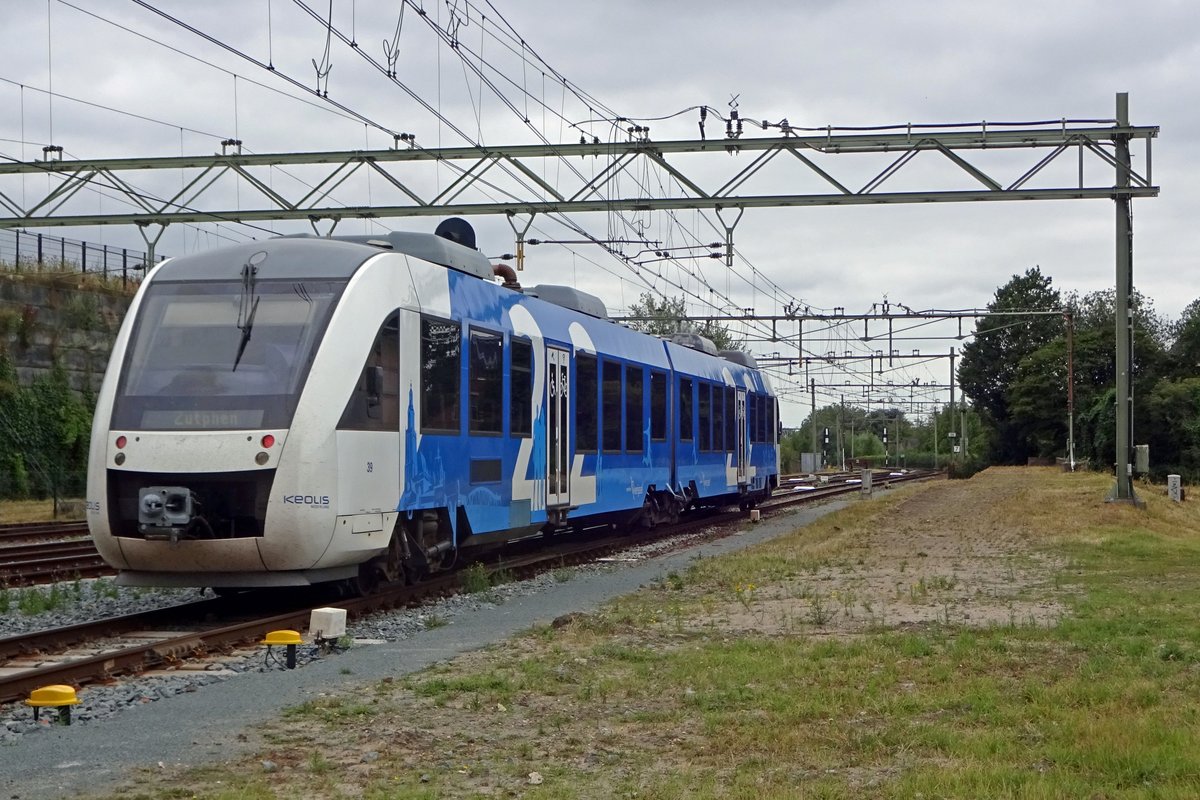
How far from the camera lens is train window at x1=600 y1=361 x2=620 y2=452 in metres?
21.3

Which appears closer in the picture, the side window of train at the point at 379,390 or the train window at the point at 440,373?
the side window of train at the point at 379,390

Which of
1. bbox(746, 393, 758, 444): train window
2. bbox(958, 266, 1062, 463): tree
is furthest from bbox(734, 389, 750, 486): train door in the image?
bbox(958, 266, 1062, 463): tree

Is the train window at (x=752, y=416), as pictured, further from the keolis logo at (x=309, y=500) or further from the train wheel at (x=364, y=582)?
the keolis logo at (x=309, y=500)

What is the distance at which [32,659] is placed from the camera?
1081 centimetres

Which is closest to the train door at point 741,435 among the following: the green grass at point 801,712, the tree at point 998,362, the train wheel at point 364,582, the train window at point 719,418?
the train window at point 719,418

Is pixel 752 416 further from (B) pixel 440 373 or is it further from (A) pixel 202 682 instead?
(A) pixel 202 682

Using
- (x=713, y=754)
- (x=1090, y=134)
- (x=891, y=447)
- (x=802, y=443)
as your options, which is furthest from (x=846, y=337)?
(x=891, y=447)

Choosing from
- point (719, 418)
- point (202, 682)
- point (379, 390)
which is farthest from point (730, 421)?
point (202, 682)

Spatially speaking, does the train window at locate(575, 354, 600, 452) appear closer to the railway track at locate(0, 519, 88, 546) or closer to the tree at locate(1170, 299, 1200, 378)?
the railway track at locate(0, 519, 88, 546)

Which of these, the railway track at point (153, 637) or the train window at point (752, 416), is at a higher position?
the train window at point (752, 416)

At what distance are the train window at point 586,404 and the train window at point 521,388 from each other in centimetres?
212

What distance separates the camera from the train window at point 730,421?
99.9 feet

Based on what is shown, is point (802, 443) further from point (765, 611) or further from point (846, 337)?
point (765, 611)

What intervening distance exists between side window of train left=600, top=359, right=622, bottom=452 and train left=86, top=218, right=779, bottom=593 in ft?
12.0
